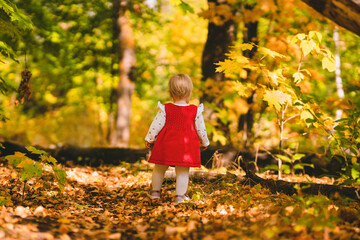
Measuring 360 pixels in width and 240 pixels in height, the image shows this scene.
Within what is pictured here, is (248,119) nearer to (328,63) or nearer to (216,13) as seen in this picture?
(216,13)

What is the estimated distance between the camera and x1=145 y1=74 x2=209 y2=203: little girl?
3664 millimetres

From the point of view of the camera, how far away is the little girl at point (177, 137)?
12.0ft

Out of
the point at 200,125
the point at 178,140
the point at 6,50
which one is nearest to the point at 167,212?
the point at 178,140

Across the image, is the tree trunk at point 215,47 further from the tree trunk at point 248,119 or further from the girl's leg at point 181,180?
the girl's leg at point 181,180

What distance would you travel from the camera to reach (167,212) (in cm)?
321

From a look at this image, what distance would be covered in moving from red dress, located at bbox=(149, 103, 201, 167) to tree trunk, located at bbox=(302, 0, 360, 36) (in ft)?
5.74

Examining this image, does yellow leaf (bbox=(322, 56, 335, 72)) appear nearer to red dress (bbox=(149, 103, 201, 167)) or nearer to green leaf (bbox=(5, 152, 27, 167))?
red dress (bbox=(149, 103, 201, 167))

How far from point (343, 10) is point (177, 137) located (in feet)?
6.70

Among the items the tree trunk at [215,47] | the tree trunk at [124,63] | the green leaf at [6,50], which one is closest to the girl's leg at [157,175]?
the green leaf at [6,50]

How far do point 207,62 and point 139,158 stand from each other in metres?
2.43

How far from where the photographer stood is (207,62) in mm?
6766

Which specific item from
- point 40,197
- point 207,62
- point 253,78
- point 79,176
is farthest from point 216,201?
point 207,62

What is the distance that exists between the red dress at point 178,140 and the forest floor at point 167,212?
47 cm

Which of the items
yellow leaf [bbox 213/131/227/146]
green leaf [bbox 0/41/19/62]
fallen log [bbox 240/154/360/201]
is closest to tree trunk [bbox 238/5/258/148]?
yellow leaf [bbox 213/131/227/146]
